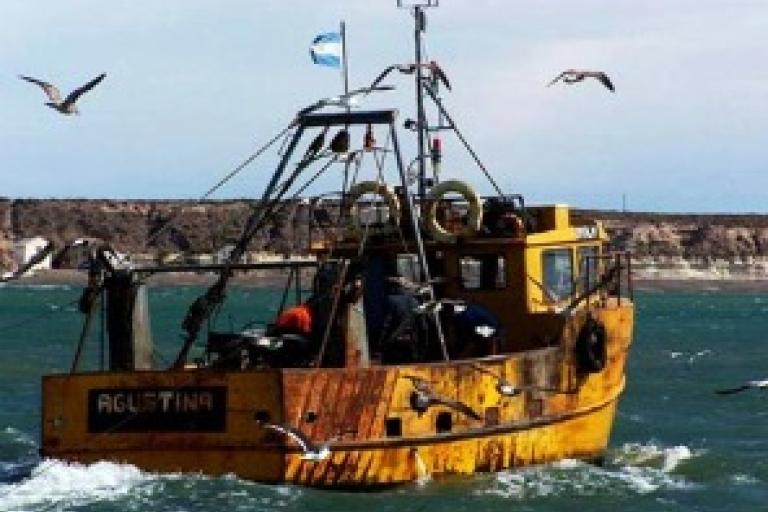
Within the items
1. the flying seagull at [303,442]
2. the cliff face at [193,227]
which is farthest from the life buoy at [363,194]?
the cliff face at [193,227]

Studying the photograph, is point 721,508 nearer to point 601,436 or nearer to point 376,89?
point 601,436

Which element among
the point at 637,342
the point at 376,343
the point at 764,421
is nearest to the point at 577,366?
the point at 376,343

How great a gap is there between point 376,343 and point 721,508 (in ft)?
14.9

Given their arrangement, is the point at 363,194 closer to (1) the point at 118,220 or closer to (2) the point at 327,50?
(2) the point at 327,50

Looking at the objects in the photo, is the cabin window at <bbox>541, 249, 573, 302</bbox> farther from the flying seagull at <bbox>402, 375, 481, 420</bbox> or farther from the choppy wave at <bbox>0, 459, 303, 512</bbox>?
the choppy wave at <bbox>0, 459, 303, 512</bbox>

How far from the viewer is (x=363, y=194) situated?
26719 millimetres

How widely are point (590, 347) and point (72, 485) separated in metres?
6.82

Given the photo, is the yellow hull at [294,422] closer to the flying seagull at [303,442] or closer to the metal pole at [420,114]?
the flying seagull at [303,442]

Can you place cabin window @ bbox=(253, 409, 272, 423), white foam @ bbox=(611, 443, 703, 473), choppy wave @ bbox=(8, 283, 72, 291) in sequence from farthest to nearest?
choppy wave @ bbox=(8, 283, 72, 291) < white foam @ bbox=(611, 443, 703, 473) < cabin window @ bbox=(253, 409, 272, 423)

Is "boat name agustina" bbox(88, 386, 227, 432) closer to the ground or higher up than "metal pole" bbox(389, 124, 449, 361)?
closer to the ground

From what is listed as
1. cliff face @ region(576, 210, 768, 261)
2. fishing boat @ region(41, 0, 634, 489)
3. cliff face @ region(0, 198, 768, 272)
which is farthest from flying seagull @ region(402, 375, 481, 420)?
cliff face @ region(576, 210, 768, 261)

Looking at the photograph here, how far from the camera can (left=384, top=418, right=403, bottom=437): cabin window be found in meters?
22.5

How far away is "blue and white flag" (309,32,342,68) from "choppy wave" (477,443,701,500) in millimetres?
5935

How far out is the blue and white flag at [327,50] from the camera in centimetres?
2667
